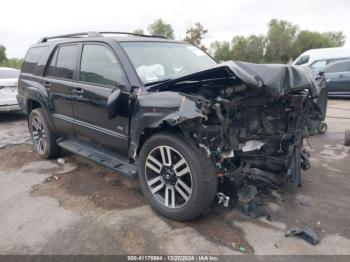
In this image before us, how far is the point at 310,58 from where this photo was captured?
15.8 metres

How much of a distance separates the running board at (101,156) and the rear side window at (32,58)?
4.55ft

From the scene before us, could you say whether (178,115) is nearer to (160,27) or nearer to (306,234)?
(306,234)

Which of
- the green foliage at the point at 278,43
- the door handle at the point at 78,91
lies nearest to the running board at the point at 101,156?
the door handle at the point at 78,91

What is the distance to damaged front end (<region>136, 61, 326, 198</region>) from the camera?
2943 mm

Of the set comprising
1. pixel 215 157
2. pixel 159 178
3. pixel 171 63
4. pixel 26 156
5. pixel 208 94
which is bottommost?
pixel 26 156

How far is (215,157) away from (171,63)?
156 centimetres

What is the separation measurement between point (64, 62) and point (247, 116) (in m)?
2.79

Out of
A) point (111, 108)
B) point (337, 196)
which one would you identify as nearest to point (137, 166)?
point (111, 108)

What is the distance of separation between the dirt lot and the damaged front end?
1.48 ft

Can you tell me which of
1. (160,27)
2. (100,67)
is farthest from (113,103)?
(160,27)

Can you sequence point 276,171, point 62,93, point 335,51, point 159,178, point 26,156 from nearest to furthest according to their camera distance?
point 159,178 < point 276,171 < point 62,93 < point 26,156 < point 335,51

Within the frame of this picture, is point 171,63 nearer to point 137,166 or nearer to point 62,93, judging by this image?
point 137,166

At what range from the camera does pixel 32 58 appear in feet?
18.3

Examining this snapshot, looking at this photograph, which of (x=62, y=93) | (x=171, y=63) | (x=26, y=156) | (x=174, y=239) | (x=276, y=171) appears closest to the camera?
(x=174, y=239)
